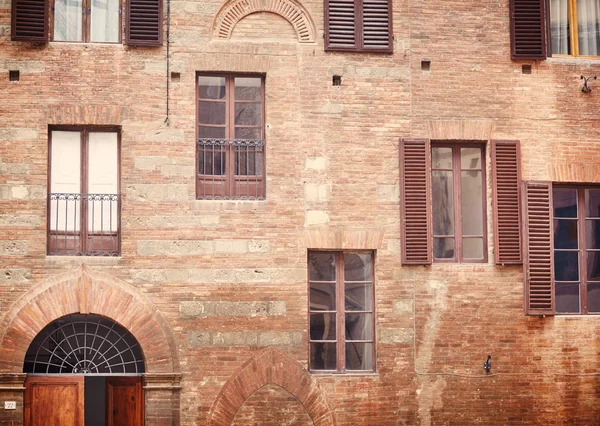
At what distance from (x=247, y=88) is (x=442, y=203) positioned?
3138 millimetres

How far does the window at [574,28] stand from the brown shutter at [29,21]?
712cm

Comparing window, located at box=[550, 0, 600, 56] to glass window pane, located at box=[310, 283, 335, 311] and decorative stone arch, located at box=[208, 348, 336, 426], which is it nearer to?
glass window pane, located at box=[310, 283, 335, 311]

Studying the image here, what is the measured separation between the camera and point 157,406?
13156mm

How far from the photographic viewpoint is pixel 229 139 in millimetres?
13672

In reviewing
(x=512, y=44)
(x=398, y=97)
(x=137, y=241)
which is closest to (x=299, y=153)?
(x=398, y=97)

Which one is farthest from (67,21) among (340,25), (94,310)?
(94,310)

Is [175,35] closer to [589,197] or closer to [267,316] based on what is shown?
[267,316]

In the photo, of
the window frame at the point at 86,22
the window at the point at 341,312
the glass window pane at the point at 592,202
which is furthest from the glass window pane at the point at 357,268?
the window frame at the point at 86,22

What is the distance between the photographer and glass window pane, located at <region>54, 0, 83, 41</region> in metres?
13.6

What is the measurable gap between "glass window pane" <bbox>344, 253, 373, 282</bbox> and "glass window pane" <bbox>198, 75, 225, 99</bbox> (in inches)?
110

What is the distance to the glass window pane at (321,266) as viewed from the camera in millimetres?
13781

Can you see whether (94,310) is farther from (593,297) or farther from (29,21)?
(593,297)

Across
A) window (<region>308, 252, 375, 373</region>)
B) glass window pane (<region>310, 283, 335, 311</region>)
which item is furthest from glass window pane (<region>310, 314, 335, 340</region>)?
glass window pane (<region>310, 283, 335, 311</region>)

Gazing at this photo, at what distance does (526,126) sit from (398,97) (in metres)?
1.86
